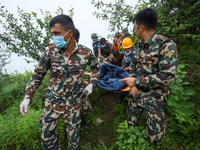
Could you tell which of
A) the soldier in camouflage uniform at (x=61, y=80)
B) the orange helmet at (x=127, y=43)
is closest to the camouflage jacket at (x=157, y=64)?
the soldier in camouflage uniform at (x=61, y=80)

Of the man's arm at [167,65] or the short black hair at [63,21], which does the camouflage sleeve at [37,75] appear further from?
the man's arm at [167,65]

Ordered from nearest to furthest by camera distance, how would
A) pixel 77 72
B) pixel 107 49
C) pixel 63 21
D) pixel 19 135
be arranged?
pixel 63 21 < pixel 77 72 < pixel 19 135 < pixel 107 49

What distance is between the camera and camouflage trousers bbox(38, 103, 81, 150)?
1573 mm

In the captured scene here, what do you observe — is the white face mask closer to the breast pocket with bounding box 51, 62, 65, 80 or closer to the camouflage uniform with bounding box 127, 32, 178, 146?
the breast pocket with bounding box 51, 62, 65, 80

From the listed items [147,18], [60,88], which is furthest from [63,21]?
[147,18]

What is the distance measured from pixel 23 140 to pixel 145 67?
2527 millimetres

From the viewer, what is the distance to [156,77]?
139 centimetres

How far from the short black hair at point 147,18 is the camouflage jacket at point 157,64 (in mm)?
164

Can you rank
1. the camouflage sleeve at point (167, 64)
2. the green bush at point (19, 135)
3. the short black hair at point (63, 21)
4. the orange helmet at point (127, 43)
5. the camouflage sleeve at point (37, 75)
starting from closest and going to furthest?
the camouflage sleeve at point (167, 64), the short black hair at point (63, 21), the camouflage sleeve at point (37, 75), the green bush at point (19, 135), the orange helmet at point (127, 43)

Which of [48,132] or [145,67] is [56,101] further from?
[145,67]

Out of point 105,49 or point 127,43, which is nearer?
point 127,43

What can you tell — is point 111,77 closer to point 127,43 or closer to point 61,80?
point 127,43

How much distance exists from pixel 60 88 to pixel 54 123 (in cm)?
59

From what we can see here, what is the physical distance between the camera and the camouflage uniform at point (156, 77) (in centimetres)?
132
